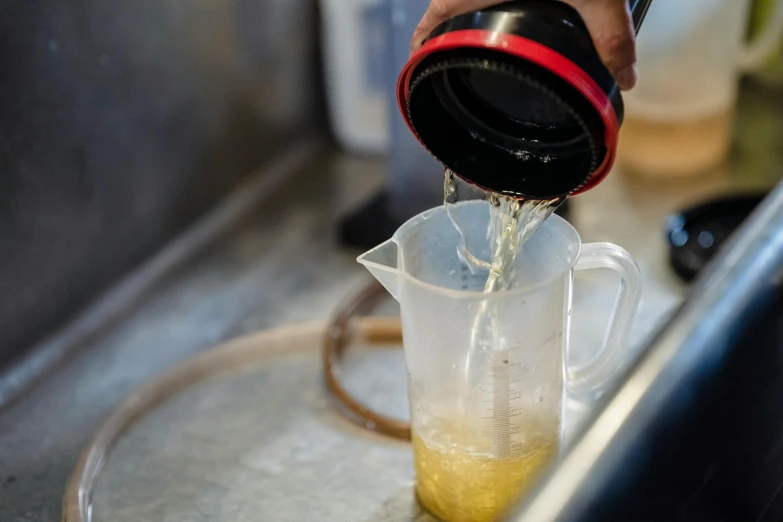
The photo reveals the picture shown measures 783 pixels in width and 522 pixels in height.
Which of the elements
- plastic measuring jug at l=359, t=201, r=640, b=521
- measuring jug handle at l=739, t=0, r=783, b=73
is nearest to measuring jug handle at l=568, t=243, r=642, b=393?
plastic measuring jug at l=359, t=201, r=640, b=521

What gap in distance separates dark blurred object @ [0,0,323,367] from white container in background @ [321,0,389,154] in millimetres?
52

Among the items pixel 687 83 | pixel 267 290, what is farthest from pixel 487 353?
pixel 687 83

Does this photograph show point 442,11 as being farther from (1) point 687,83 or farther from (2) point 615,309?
(1) point 687,83

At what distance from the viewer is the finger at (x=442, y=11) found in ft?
1.23

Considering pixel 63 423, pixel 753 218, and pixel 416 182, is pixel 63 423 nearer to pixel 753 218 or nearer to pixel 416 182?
pixel 416 182

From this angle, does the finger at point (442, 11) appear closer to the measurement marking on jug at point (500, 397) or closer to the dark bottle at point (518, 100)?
the dark bottle at point (518, 100)

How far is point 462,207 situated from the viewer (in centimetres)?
49

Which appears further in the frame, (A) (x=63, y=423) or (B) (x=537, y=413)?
(A) (x=63, y=423)

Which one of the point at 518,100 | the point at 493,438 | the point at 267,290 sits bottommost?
the point at 267,290

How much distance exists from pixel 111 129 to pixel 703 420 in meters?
0.51

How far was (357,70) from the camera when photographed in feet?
3.01

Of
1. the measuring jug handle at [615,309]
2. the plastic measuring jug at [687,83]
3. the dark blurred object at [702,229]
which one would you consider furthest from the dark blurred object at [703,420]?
the plastic measuring jug at [687,83]

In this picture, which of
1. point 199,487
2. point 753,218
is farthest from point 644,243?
point 199,487

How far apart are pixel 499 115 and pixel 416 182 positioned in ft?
1.17
